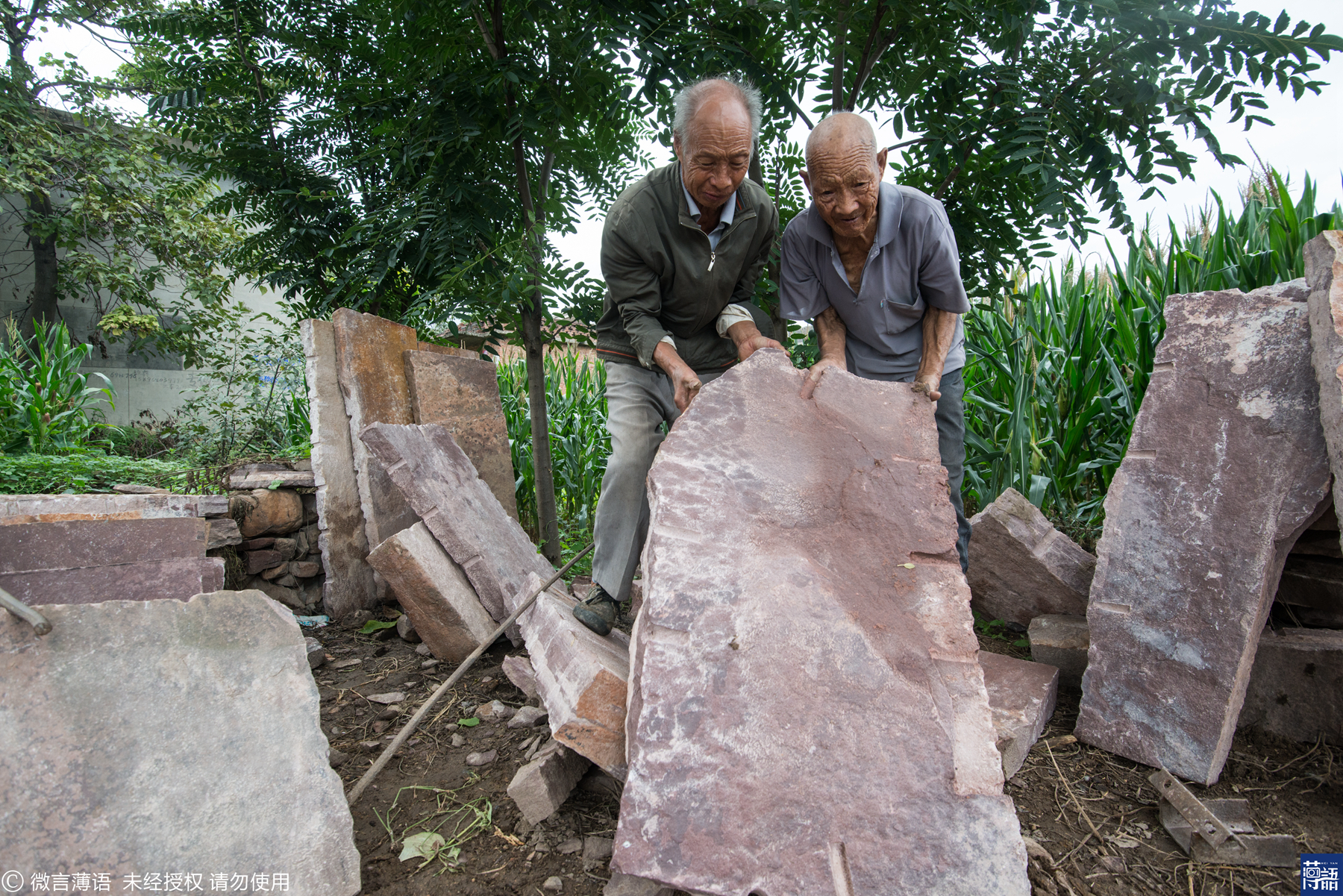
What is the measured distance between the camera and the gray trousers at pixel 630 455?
94.4 inches

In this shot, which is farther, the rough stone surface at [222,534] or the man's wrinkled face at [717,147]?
the rough stone surface at [222,534]

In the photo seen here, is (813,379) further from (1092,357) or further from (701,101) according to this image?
(1092,357)

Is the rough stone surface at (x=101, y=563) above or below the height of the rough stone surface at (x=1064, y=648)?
above

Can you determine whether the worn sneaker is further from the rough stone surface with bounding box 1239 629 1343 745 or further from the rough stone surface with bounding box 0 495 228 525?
the rough stone surface with bounding box 1239 629 1343 745

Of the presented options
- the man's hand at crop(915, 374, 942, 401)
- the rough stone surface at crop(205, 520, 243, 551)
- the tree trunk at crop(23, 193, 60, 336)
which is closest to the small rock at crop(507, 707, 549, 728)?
the man's hand at crop(915, 374, 942, 401)

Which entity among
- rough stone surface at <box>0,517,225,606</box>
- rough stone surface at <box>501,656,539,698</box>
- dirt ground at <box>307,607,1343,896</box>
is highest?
rough stone surface at <box>0,517,225,606</box>

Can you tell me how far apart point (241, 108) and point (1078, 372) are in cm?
511

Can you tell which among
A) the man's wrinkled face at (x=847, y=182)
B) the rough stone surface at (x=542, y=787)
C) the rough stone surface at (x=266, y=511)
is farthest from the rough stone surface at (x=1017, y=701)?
the rough stone surface at (x=266, y=511)

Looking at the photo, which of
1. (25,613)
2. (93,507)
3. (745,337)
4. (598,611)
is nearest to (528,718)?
(598,611)

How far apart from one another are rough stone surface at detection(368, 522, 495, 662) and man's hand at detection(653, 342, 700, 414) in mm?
1187

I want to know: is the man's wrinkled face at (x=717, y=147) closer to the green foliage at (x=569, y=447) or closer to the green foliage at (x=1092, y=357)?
the green foliage at (x=1092, y=357)

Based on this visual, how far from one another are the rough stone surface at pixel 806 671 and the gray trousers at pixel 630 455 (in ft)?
1.47

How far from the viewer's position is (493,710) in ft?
8.25

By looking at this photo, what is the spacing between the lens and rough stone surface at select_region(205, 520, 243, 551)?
3.30m
